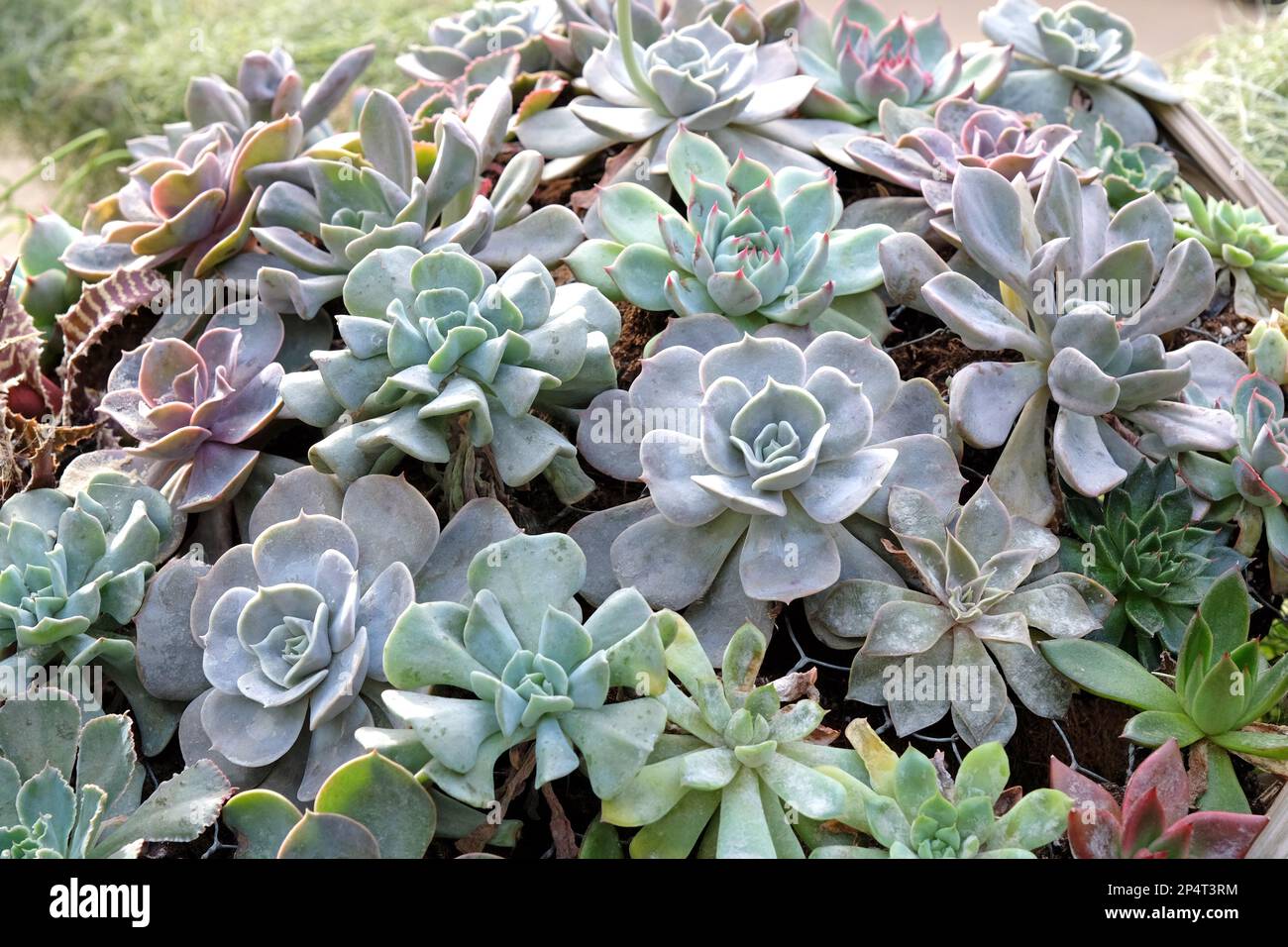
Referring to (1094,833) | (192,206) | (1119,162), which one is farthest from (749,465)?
(1119,162)

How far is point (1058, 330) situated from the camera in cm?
99

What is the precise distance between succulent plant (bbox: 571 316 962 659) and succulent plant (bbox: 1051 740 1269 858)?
0.76 ft

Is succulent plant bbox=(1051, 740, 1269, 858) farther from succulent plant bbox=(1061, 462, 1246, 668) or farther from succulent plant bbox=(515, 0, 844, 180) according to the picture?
succulent plant bbox=(515, 0, 844, 180)

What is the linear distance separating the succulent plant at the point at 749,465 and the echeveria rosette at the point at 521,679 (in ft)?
0.35

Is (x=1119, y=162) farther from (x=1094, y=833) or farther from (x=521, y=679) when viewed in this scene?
(x=521, y=679)

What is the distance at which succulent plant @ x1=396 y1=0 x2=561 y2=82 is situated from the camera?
1394 millimetres

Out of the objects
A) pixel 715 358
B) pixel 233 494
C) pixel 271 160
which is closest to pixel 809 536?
pixel 715 358

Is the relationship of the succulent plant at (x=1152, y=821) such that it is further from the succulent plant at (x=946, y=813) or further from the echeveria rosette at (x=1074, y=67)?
the echeveria rosette at (x=1074, y=67)

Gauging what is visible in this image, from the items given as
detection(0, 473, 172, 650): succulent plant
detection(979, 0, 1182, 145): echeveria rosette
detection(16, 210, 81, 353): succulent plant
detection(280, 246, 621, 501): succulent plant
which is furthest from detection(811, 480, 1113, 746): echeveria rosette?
detection(16, 210, 81, 353): succulent plant

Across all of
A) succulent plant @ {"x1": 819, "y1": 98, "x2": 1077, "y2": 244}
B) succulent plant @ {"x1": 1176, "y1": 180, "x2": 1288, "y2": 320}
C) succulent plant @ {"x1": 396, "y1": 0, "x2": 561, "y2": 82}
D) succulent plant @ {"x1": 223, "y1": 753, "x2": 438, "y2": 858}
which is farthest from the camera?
succulent plant @ {"x1": 396, "y1": 0, "x2": 561, "y2": 82}

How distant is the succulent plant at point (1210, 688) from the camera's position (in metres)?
0.90
